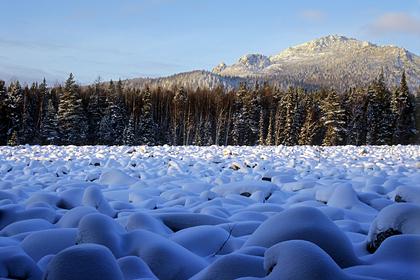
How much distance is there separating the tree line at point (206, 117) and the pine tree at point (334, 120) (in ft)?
0.36

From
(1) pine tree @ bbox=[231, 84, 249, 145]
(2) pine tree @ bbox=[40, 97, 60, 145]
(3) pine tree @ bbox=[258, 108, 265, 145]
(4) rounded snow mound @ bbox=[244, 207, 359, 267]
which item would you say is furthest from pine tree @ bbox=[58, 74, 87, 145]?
(4) rounded snow mound @ bbox=[244, 207, 359, 267]

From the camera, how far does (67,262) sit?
2334mm

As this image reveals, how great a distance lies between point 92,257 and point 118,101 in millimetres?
52911

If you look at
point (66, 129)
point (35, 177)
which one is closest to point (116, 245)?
point (35, 177)

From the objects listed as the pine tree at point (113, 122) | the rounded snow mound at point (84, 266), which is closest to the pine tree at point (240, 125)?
the pine tree at point (113, 122)

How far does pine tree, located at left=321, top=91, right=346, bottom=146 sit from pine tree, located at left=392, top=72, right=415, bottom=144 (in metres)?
6.62

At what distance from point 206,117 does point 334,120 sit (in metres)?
18.1

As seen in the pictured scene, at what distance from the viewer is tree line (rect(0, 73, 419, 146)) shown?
157ft

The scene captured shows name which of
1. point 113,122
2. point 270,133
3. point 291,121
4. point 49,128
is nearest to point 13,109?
point 49,128

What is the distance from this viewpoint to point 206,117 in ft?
191

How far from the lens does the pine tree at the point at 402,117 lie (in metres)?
49.8

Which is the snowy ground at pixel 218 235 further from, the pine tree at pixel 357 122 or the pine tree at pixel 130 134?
the pine tree at pixel 357 122

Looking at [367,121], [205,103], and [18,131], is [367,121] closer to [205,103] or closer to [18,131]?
→ [205,103]

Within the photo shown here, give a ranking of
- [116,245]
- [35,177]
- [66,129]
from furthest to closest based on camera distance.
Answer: [66,129]
[35,177]
[116,245]
